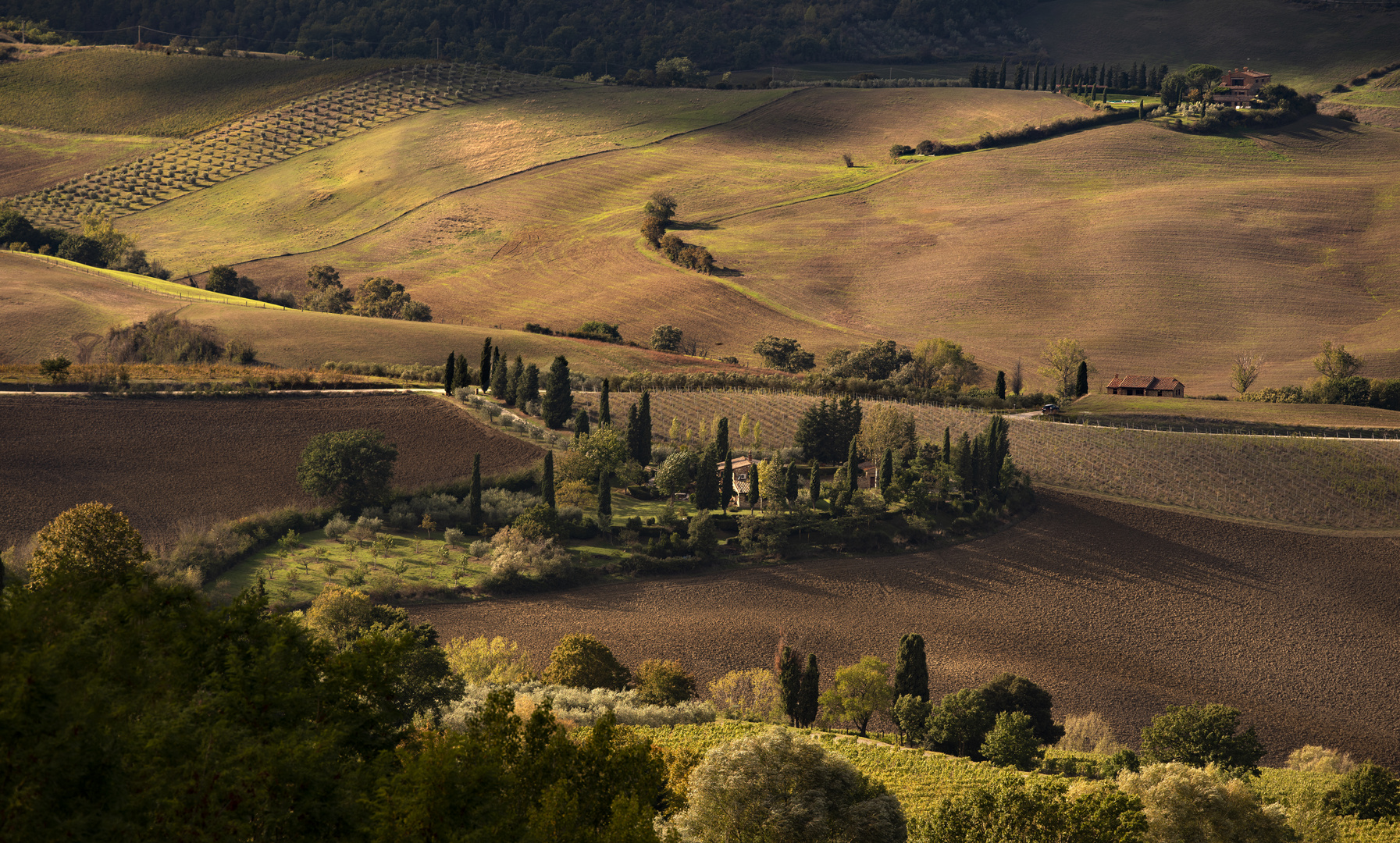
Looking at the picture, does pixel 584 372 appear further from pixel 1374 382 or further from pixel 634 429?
pixel 1374 382

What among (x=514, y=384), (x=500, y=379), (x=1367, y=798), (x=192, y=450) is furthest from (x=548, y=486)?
(x=1367, y=798)

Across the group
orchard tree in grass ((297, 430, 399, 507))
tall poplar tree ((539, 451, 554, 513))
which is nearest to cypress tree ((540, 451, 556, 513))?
tall poplar tree ((539, 451, 554, 513))

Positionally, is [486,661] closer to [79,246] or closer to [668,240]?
[668,240]

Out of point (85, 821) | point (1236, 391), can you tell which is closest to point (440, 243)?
point (1236, 391)

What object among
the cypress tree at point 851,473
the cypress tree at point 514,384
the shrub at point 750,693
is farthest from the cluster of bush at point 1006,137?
the shrub at point 750,693

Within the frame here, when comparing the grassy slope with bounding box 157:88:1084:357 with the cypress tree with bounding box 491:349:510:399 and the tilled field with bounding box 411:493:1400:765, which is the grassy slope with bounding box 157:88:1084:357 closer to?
the cypress tree with bounding box 491:349:510:399

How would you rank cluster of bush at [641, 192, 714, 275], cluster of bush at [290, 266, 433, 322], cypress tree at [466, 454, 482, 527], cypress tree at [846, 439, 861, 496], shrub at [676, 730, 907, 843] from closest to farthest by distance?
shrub at [676, 730, 907, 843]
cypress tree at [466, 454, 482, 527]
cypress tree at [846, 439, 861, 496]
cluster of bush at [290, 266, 433, 322]
cluster of bush at [641, 192, 714, 275]
